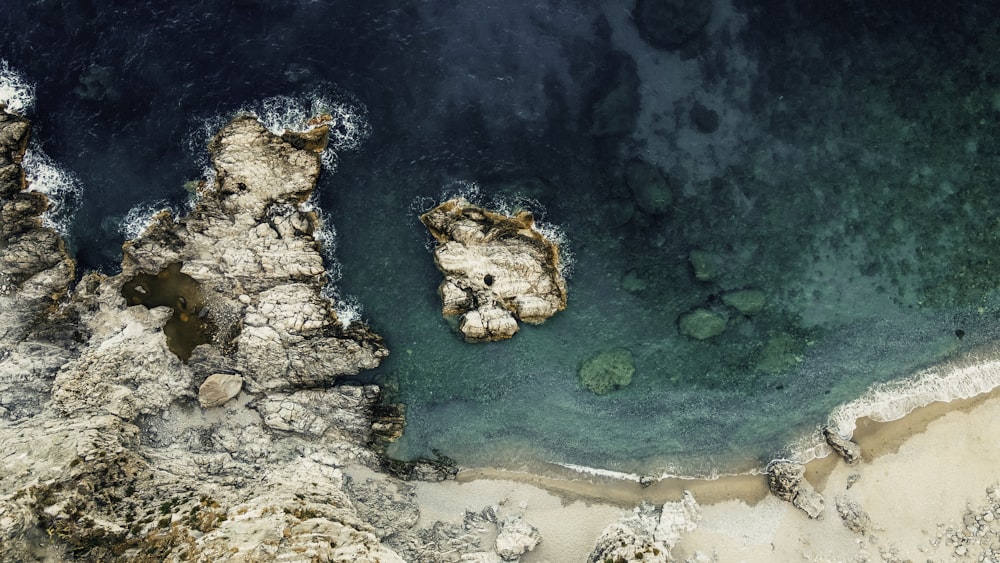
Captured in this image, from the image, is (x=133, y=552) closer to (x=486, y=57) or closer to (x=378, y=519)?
(x=378, y=519)

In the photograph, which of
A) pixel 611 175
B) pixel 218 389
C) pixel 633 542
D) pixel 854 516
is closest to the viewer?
pixel 633 542

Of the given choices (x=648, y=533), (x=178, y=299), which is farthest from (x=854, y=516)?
(x=178, y=299)

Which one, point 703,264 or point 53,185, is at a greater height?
point 703,264

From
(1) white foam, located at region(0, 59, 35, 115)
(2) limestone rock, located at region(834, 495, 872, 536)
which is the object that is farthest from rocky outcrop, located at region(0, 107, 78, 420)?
(2) limestone rock, located at region(834, 495, 872, 536)

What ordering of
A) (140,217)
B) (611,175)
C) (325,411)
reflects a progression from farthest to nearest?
1. (140,217)
2. (611,175)
3. (325,411)

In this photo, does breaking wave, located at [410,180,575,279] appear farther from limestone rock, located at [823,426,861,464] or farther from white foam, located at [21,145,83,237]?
white foam, located at [21,145,83,237]

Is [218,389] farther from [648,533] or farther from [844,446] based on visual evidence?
[844,446]

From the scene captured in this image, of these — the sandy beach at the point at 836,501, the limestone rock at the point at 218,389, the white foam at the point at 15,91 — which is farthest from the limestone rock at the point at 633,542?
the white foam at the point at 15,91
